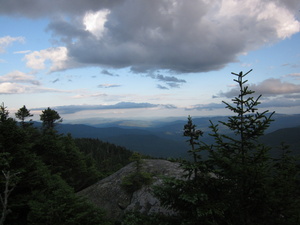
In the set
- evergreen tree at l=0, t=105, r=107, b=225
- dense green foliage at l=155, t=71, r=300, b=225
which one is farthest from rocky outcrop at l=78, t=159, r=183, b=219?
dense green foliage at l=155, t=71, r=300, b=225

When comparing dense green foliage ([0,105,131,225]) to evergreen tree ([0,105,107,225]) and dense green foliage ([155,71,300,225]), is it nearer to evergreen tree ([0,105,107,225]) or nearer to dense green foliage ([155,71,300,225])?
evergreen tree ([0,105,107,225])

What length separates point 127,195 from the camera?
16.5 m

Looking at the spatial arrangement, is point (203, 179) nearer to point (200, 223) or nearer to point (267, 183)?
point (200, 223)

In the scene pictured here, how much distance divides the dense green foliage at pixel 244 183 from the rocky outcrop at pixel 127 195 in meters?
6.96

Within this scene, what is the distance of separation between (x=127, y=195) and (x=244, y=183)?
12725mm

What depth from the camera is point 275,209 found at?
5781 millimetres

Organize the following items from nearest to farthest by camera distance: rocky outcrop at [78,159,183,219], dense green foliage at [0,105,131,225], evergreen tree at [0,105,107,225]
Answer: dense green foliage at [0,105,131,225] < evergreen tree at [0,105,107,225] < rocky outcrop at [78,159,183,219]

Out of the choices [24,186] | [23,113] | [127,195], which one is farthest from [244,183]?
[23,113]

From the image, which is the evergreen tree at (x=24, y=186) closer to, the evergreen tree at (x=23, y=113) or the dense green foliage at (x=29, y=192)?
the dense green foliage at (x=29, y=192)

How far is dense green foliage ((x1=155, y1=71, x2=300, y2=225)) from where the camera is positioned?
5.65 m

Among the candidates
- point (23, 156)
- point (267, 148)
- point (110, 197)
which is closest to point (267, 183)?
point (267, 148)

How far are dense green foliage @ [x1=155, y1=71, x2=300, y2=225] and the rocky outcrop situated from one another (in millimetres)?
6956

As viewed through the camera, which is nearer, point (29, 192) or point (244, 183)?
point (244, 183)

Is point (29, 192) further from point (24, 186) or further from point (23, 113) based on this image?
point (23, 113)
